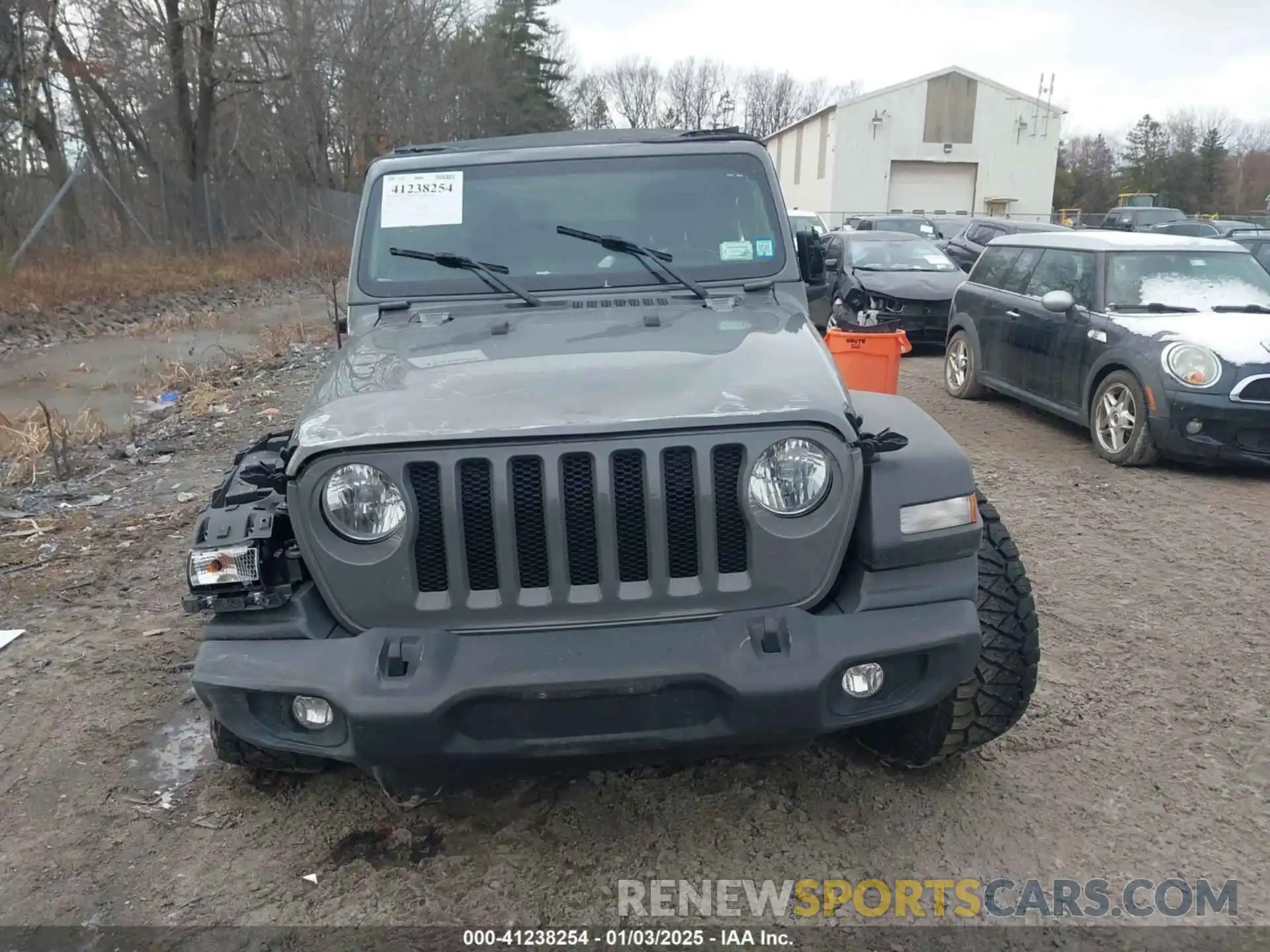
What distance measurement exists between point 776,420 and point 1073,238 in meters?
6.48

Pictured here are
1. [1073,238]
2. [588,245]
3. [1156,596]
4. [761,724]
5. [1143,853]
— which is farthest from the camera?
[1073,238]

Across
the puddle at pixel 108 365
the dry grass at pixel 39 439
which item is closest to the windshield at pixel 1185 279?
the dry grass at pixel 39 439

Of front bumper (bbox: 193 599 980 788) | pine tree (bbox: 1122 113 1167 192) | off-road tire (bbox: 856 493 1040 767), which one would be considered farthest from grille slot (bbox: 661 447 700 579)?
pine tree (bbox: 1122 113 1167 192)

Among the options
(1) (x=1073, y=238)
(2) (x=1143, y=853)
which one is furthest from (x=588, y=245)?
(1) (x=1073, y=238)

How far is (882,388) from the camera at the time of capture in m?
7.29

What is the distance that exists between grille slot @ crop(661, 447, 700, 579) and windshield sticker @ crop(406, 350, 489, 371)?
78 cm

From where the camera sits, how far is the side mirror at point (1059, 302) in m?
7.00

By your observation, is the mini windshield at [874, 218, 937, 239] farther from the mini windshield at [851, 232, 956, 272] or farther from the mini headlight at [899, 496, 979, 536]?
the mini headlight at [899, 496, 979, 536]

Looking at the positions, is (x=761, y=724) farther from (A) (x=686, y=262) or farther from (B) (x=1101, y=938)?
(A) (x=686, y=262)

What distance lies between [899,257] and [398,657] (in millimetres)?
11129

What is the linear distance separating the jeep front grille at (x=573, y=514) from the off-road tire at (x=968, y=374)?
22.8ft

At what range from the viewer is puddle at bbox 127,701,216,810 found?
3.14 metres

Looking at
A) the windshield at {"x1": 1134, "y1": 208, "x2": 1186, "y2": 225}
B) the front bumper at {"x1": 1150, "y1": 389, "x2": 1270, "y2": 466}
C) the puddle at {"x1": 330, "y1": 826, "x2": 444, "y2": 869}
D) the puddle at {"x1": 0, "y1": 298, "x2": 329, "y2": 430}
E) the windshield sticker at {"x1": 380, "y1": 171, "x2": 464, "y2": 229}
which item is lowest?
the puddle at {"x1": 330, "y1": 826, "x2": 444, "y2": 869}

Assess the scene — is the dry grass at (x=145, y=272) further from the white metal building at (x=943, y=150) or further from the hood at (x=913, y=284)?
the white metal building at (x=943, y=150)
